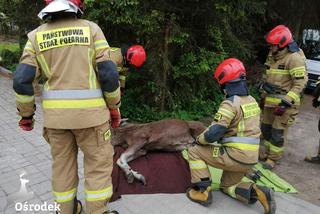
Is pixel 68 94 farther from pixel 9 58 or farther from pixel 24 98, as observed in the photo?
pixel 9 58

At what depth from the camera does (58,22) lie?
2.84m

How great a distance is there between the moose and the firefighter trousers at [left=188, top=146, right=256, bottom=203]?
93 cm

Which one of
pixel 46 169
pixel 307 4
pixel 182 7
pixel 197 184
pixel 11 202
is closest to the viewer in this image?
pixel 11 202

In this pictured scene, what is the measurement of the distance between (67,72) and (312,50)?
10234 mm

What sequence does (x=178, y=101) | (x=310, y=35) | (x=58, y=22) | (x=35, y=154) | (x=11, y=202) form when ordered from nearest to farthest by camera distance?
(x=58, y=22) → (x=11, y=202) → (x=35, y=154) → (x=178, y=101) → (x=310, y=35)

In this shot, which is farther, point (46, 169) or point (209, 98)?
point (209, 98)

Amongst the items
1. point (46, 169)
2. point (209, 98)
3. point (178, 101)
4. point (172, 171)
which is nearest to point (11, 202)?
point (46, 169)

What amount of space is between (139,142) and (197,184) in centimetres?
123

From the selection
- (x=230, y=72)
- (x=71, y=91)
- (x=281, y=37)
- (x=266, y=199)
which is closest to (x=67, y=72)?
(x=71, y=91)

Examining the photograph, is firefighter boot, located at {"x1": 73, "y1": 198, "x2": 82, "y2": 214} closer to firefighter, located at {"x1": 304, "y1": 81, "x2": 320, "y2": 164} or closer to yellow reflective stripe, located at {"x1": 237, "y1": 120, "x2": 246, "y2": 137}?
yellow reflective stripe, located at {"x1": 237, "y1": 120, "x2": 246, "y2": 137}

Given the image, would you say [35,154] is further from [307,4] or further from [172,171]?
[307,4]

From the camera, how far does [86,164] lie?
10.2ft

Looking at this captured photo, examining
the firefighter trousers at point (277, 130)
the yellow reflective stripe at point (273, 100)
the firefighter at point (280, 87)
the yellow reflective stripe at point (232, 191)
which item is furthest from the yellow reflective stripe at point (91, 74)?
the firefighter trousers at point (277, 130)

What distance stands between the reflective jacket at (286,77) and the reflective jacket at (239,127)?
1.36 meters
